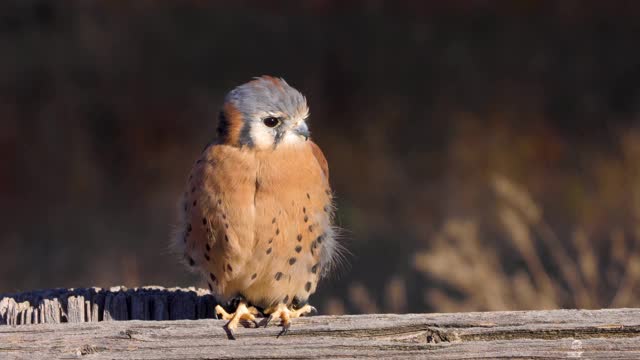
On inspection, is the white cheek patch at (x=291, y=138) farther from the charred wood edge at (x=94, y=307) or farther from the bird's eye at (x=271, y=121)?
the charred wood edge at (x=94, y=307)

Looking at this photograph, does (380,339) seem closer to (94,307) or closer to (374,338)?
(374,338)

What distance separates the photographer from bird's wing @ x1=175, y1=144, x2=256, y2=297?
3.69 metres

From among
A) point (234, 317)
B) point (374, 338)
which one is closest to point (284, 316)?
point (234, 317)

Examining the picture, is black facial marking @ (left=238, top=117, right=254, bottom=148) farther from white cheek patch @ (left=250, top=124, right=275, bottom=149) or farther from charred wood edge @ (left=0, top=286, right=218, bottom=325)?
charred wood edge @ (left=0, top=286, right=218, bottom=325)

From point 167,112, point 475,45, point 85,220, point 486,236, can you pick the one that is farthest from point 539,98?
point 85,220

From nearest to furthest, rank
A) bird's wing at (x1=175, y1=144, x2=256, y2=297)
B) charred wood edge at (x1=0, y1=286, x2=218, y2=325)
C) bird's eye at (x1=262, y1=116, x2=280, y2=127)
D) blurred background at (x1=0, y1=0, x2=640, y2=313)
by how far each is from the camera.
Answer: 1. charred wood edge at (x1=0, y1=286, x2=218, y2=325)
2. bird's wing at (x1=175, y1=144, x2=256, y2=297)
3. bird's eye at (x1=262, y1=116, x2=280, y2=127)
4. blurred background at (x1=0, y1=0, x2=640, y2=313)

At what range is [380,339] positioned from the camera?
2664 millimetres

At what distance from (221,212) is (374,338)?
→ 1133 mm

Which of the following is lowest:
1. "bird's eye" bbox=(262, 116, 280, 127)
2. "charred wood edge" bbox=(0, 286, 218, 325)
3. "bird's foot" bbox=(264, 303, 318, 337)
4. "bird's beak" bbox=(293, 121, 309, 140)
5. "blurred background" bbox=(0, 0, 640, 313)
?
"bird's foot" bbox=(264, 303, 318, 337)

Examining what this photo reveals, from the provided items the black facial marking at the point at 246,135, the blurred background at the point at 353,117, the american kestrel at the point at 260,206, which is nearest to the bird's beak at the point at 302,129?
the american kestrel at the point at 260,206

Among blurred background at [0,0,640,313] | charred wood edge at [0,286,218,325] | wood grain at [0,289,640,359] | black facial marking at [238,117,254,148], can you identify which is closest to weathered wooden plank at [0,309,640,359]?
wood grain at [0,289,640,359]

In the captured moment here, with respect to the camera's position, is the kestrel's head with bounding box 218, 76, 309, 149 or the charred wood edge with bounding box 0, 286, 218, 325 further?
the kestrel's head with bounding box 218, 76, 309, 149

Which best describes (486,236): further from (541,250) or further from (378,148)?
(378,148)

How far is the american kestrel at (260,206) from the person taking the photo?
3707 mm
